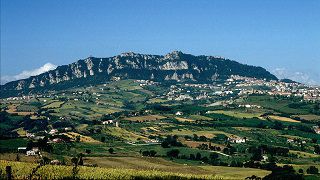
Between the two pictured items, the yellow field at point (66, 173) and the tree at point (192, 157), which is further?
the tree at point (192, 157)

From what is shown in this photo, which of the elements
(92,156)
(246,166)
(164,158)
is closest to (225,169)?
(246,166)

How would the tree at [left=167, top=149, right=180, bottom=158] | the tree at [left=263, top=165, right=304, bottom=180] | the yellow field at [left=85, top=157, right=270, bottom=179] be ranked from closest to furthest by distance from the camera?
1. the tree at [left=263, top=165, right=304, bottom=180]
2. the yellow field at [left=85, top=157, right=270, bottom=179]
3. the tree at [left=167, top=149, right=180, bottom=158]

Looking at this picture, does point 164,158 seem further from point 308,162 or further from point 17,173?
point 17,173

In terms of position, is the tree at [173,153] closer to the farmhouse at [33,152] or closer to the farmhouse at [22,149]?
the farmhouse at [33,152]

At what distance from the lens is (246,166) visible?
537 feet

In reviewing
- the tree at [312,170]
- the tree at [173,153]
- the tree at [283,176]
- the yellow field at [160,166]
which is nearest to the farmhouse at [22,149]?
the yellow field at [160,166]

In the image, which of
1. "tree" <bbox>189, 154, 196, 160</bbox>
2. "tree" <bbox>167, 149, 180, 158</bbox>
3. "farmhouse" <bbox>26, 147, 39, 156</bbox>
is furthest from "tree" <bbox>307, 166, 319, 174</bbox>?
"farmhouse" <bbox>26, 147, 39, 156</bbox>

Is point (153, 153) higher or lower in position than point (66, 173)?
lower

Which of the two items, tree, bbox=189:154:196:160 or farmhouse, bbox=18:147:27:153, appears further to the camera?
tree, bbox=189:154:196:160

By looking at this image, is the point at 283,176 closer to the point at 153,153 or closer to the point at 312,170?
the point at 312,170

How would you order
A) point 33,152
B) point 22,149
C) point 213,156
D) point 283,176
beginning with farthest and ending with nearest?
point 213,156 < point 22,149 < point 33,152 < point 283,176

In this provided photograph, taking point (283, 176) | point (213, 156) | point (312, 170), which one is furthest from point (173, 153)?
point (283, 176)

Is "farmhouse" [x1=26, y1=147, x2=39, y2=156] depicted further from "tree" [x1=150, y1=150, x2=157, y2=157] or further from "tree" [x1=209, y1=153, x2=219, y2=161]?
"tree" [x1=209, y1=153, x2=219, y2=161]

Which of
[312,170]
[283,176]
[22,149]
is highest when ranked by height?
→ [22,149]
